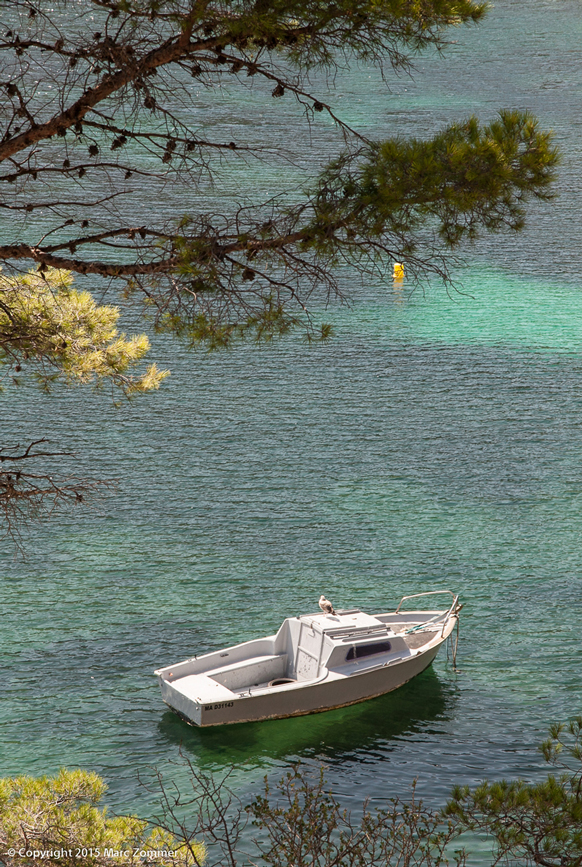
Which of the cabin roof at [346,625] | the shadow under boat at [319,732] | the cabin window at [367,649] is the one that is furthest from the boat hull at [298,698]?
the cabin roof at [346,625]

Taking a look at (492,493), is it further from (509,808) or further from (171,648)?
(509,808)

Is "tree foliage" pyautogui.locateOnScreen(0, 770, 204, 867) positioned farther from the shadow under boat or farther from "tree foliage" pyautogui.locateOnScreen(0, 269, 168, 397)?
the shadow under boat

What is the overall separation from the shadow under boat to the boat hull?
0.17 m

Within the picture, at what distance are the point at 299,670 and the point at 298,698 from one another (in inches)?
31.4

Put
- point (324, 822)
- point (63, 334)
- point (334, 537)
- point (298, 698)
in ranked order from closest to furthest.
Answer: point (324, 822) < point (63, 334) < point (298, 698) < point (334, 537)

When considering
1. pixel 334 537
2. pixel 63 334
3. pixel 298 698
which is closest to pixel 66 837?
pixel 63 334

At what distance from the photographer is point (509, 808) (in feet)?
17.6

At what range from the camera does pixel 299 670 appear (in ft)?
47.9

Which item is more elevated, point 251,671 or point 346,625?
point 346,625

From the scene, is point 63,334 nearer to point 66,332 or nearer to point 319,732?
point 66,332

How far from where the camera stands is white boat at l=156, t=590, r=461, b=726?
44.7 ft

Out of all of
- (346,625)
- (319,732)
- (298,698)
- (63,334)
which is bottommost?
(319,732)

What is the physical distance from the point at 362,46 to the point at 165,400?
17.4 m

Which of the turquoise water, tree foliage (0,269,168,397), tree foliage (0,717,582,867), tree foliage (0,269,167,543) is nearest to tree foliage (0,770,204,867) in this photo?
tree foliage (0,717,582,867)
